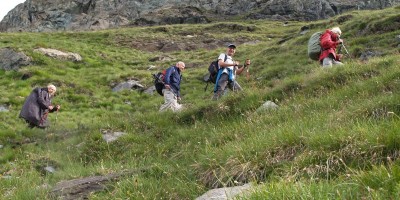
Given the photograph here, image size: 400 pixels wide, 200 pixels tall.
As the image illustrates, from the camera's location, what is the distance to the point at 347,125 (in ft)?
20.1

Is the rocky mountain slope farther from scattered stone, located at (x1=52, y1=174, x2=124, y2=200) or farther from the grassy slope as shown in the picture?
scattered stone, located at (x1=52, y1=174, x2=124, y2=200)

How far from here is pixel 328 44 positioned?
13.8 metres

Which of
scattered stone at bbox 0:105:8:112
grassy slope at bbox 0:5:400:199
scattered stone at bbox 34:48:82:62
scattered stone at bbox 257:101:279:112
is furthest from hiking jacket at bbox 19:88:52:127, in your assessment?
scattered stone at bbox 34:48:82:62

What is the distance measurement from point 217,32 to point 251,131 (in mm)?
54104

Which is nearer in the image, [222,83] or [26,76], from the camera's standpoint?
[222,83]

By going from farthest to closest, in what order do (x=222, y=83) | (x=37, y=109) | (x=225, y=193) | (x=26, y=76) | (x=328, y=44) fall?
1. (x=26, y=76)
2. (x=37, y=109)
3. (x=222, y=83)
4. (x=328, y=44)
5. (x=225, y=193)

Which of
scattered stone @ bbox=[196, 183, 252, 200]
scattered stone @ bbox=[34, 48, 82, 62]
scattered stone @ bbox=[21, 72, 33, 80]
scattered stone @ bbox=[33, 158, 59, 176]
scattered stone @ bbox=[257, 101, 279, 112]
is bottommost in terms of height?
scattered stone @ bbox=[33, 158, 59, 176]

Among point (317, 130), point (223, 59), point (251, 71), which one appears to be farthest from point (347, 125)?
point (251, 71)

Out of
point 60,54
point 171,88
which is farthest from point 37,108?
point 60,54

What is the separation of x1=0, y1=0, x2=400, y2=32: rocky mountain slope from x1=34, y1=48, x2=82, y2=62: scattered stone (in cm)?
5743

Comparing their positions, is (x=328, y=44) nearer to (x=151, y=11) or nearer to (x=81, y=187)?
(x=81, y=187)

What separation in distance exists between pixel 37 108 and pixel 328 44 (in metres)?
9.38

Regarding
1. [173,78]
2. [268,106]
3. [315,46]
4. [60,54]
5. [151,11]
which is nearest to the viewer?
[268,106]

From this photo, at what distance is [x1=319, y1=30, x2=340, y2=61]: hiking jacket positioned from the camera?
1376 cm
